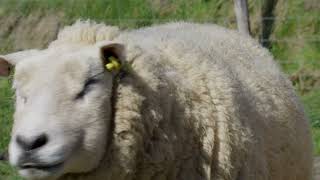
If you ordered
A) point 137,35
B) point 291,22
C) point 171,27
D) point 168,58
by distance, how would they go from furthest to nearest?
point 291,22, point 171,27, point 137,35, point 168,58

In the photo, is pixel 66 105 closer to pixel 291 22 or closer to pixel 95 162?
pixel 95 162

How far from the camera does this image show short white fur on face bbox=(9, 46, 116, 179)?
11.4 feet

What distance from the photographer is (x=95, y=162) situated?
12.1ft

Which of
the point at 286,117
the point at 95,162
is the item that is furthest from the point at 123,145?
the point at 286,117

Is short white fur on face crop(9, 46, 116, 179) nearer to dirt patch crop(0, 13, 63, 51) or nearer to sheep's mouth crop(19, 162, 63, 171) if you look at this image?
sheep's mouth crop(19, 162, 63, 171)

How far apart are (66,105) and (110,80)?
0.28 m

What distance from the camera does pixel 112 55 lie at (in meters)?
3.75

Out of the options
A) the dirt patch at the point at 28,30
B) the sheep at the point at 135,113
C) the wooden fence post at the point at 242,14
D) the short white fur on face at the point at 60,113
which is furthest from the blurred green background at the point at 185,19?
the short white fur on face at the point at 60,113

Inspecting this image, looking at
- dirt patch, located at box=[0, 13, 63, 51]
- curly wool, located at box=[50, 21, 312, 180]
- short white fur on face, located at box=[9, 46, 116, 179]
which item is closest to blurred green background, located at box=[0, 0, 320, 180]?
dirt patch, located at box=[0, 13, 63, 51]

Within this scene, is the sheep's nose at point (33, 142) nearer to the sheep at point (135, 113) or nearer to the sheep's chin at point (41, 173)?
the sheep at point (135, 113)

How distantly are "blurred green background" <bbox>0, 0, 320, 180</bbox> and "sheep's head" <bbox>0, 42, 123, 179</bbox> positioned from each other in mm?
5935

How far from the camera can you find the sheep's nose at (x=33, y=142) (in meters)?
3.43

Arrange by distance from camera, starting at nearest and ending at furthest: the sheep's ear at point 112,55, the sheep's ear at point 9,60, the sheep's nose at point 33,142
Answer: the sheep's nose at point 33,142
the sheep's ear at point 112,55
the sheep's ear at point 9,60

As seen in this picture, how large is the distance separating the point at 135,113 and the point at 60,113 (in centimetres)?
37
